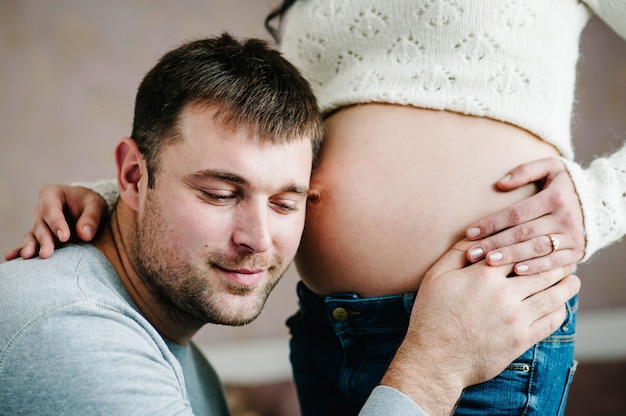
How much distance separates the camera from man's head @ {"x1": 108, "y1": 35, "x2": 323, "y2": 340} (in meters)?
0.89

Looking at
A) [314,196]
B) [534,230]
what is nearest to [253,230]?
[314,196]

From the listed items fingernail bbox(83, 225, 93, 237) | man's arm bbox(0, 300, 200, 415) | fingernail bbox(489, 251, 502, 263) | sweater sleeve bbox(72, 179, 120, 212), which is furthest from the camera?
sweater sleeve bbox(72, 179, 120, 212)

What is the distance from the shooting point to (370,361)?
96 cm

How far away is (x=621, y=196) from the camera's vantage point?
3.02 ft

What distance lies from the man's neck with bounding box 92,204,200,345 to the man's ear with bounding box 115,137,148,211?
36 millimetres

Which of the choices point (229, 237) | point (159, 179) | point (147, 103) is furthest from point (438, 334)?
point (147, 103)

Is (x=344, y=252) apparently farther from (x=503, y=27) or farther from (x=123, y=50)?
(x=123, y=50)

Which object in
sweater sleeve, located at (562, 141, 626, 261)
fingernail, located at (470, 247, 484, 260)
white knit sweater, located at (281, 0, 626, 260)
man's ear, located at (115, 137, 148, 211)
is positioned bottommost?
man's ear, located at (115, 137, 148, 211)

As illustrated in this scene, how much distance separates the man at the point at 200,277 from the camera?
2.51 feet

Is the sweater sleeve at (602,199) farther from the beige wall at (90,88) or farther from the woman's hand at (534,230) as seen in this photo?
the beige wall at (90,88)

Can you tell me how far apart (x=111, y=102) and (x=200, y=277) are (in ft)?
5.18

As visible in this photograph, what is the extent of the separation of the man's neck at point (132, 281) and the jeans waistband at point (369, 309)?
260 mm

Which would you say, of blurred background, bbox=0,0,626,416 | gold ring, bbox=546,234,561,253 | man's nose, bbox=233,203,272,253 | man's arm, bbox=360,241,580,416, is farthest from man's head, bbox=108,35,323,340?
blurred background, bbox=0,0,626,416

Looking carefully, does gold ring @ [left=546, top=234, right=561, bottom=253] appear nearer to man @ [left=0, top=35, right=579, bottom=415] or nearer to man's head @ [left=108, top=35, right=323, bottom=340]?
man @ [left=0, top=35, right=579, bottom=415]
